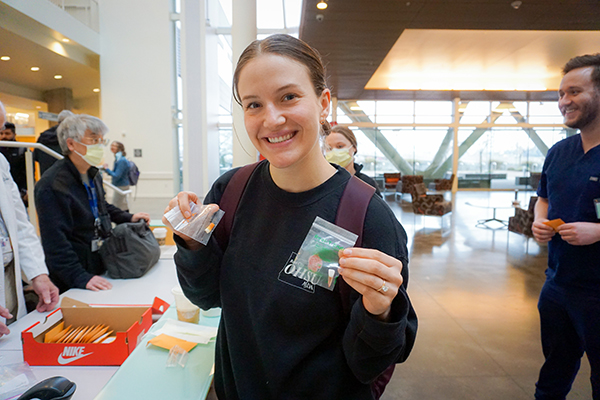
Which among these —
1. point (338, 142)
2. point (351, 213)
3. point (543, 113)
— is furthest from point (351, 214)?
point (543, 113)

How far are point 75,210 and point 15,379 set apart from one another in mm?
1340

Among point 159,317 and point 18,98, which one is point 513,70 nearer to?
point 159,317

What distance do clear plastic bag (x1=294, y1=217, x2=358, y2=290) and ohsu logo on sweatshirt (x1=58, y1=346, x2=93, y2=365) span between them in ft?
3.65

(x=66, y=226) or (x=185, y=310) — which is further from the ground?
(x=66, y=226)

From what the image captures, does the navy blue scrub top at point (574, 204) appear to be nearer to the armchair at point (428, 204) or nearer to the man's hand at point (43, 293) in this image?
the man's hand at point (43, 293)

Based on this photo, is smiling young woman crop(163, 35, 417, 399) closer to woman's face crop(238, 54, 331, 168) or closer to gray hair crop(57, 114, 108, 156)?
woman's face crop(238, 54, 331, 168)

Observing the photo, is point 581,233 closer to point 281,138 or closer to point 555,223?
point 555,223

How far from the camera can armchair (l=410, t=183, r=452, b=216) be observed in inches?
346

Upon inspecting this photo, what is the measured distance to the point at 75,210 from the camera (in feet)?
7.82

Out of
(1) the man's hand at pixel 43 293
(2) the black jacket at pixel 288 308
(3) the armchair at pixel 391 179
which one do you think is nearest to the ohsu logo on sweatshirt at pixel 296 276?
(2) the black jacket at pixel 288 308

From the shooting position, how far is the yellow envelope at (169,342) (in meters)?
1.51

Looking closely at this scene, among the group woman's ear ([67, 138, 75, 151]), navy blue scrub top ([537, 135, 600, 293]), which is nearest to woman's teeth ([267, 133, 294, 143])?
navy blue scrub top ([537, 135, 600, 293])

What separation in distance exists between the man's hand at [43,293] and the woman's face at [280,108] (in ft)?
5.59

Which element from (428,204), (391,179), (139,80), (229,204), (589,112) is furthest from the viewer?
(391,179)
